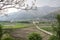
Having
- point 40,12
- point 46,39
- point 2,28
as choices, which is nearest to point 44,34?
point 46,39

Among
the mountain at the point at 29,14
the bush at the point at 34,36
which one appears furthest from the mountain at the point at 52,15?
the bush at the point at 34,36

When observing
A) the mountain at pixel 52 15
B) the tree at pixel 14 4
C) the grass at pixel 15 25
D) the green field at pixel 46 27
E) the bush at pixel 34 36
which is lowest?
the bush at pixel 34 36

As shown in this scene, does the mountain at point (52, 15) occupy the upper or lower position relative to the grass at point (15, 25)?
upper

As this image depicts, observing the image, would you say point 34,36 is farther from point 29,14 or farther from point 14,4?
point 14,4

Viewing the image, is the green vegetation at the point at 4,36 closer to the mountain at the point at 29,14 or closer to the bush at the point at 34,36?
the mountain at the point at 29,14

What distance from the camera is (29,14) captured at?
5.15 m

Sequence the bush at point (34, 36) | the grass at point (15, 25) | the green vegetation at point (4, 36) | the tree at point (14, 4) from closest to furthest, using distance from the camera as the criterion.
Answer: the green vegetation at point (4, 36)
the bush at point (34, 36)
the tree at point (14, 4)
the grass at point (15, 25)

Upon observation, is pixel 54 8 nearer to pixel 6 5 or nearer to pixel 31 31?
pixel 31 31

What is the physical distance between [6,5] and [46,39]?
4.09ft

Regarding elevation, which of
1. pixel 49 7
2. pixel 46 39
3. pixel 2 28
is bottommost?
pixel 46 39

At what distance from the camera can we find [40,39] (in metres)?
4.94

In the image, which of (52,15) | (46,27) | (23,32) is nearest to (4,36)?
(23,32)

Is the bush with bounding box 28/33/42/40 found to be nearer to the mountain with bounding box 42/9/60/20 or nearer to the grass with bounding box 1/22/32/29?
the grass with bounding box 1/22/32/29

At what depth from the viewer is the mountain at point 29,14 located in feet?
16.9
